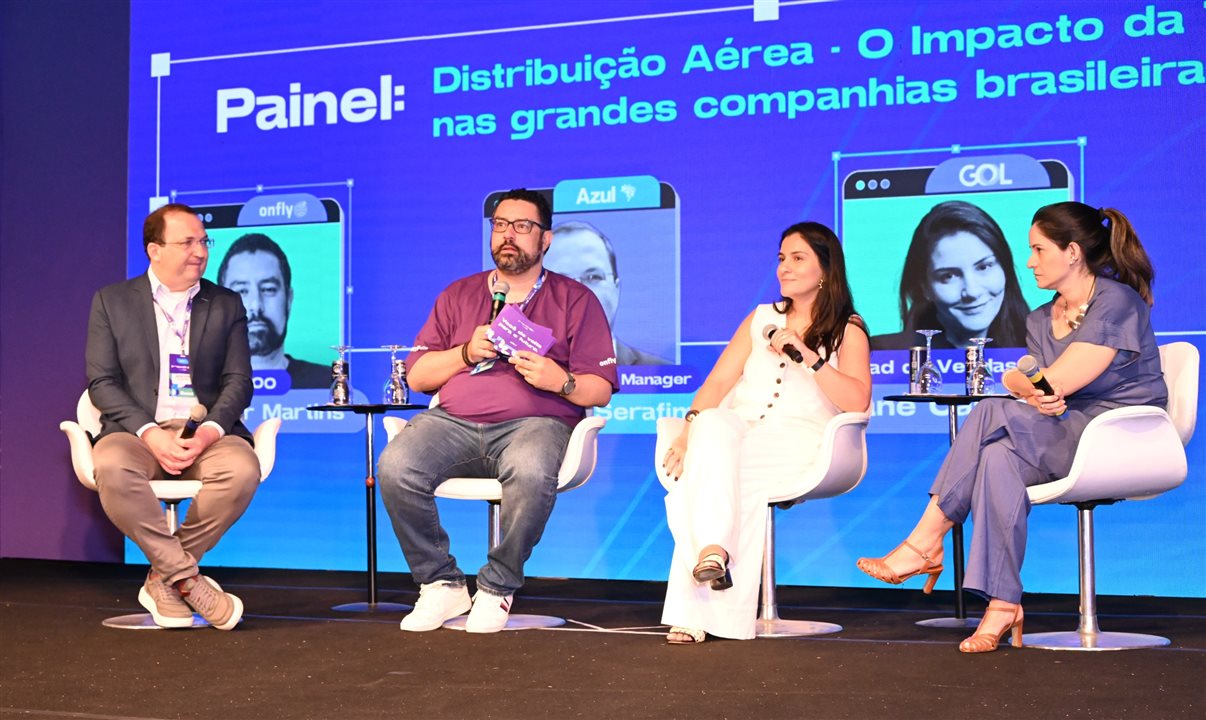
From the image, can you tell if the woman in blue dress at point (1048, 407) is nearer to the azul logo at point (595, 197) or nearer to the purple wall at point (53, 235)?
the azul logo at point (595, 197)

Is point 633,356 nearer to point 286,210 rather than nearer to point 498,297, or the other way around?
point 498,297

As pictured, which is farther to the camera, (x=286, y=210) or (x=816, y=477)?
(x=286, y=210)

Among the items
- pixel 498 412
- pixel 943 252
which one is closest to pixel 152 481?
pixel 498 412

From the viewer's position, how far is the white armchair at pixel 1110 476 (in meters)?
3.52

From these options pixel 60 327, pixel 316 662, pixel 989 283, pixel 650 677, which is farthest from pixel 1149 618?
pixel 60 327

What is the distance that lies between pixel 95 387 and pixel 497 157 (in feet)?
6.80

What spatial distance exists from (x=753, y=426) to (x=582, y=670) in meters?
1.10

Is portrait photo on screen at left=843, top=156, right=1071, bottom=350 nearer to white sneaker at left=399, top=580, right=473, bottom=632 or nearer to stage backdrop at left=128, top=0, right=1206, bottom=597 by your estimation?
stage backdrop at left=128, top=0, right=1206, bottom=597

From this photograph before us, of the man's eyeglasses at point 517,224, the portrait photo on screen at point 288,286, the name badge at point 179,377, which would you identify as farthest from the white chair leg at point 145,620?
the portrait photo on screen at point 288,286

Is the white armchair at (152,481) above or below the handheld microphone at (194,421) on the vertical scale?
below

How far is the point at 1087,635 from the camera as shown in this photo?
3.64 meters

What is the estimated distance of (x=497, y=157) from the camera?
5.73 meters

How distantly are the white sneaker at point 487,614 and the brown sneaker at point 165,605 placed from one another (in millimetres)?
831

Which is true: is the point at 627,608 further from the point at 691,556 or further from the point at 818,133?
the point at 818,133
